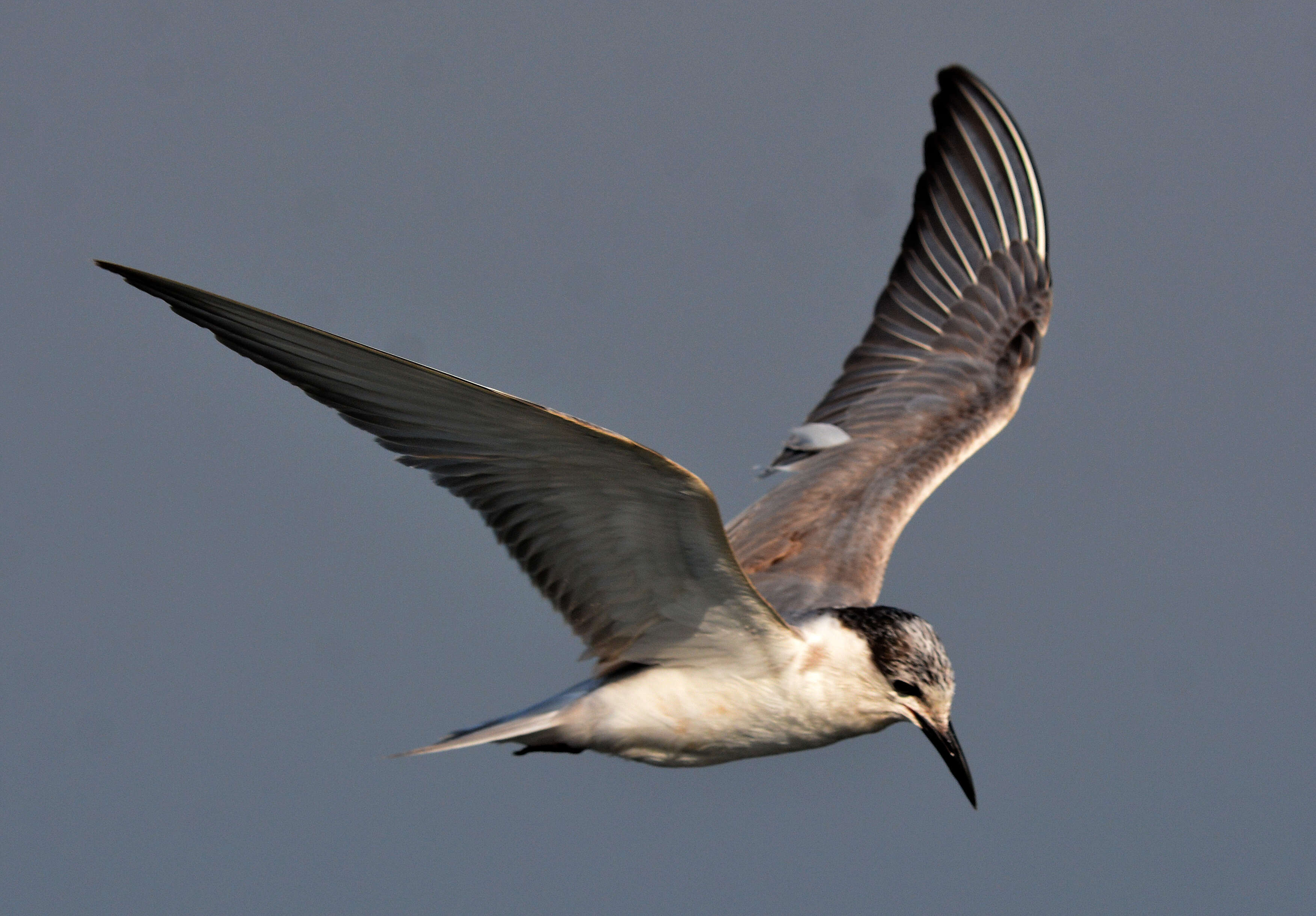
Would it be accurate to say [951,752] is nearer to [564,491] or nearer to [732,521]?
[564,491]

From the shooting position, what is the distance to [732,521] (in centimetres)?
1052

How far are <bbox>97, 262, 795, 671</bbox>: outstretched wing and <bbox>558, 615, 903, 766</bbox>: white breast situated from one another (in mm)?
146

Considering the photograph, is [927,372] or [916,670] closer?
[916,670]

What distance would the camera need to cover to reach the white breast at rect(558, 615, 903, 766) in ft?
25.4

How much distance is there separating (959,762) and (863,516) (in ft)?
8.09

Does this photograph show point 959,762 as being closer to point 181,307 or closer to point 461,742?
point 461,742

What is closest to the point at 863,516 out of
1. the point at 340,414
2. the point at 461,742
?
the point at 461,742

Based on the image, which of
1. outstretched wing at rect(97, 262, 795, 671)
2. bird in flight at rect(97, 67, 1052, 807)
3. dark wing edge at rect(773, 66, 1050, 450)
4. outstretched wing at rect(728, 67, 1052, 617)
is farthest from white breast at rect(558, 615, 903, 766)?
dark wing edge at rect(773, 66, 1050, 450)

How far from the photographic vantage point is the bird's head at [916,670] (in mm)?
7695

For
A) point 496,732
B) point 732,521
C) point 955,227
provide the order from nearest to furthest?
1. point 496,732
2. point 732,521
3. point 955,227

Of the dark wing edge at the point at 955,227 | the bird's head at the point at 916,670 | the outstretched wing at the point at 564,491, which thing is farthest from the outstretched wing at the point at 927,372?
the outstretched wing at the point at 564,491

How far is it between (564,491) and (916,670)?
220cm

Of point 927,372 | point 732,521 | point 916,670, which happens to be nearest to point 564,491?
point 916,670

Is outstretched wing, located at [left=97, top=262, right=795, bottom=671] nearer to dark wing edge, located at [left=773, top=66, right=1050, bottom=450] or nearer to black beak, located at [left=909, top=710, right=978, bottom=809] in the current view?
black beak, located at [left=909, top=710, right=978, bottom=809]
